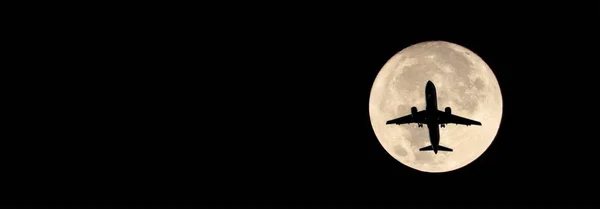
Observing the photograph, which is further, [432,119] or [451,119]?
[432,119]

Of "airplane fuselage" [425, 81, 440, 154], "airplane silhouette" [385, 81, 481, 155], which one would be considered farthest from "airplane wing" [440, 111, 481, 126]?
"airplane fuselage" [425, 81, 440, 154]

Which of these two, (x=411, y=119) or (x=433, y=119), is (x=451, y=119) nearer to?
(x=433, y=119)

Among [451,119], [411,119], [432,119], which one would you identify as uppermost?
[451,119]

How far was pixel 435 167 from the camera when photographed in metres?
18.8

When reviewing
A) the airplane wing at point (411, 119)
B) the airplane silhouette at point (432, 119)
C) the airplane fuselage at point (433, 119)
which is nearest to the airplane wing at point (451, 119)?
the airplane silhouette at point (432, 119)

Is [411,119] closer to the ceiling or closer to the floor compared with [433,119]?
closer to the floor

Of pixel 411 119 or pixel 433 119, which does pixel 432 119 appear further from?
pixel 411 119

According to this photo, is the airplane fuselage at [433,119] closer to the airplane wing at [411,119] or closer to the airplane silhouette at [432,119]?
the airplane silhouette at [432,119]

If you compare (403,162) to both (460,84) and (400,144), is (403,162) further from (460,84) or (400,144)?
(460,84)

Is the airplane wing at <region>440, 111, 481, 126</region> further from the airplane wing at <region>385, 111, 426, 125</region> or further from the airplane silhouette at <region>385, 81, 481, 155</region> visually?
the airplane wing at <region>385, 111, 426, 125</region>

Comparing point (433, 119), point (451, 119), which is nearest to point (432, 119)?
point (433, 119)

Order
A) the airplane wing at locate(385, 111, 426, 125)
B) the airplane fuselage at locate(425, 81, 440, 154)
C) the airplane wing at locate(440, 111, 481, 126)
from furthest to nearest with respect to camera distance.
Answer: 1. the airplane wing at locate(385, 111, 426, 125)
2. the airplane fuselage at locate(425, 81, 440, 154)
3. the airplane wing at locate(440, 111, 481, 126)

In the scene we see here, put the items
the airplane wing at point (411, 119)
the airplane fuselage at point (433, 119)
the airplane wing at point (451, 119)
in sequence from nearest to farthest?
the airplane wing at point (451, 119)
the airplane fuselage at point (433, 119)
the airplane wing at point (411, 119)

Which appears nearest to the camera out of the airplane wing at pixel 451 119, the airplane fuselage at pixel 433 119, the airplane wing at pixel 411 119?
the airplane wing at pixel 451 119
